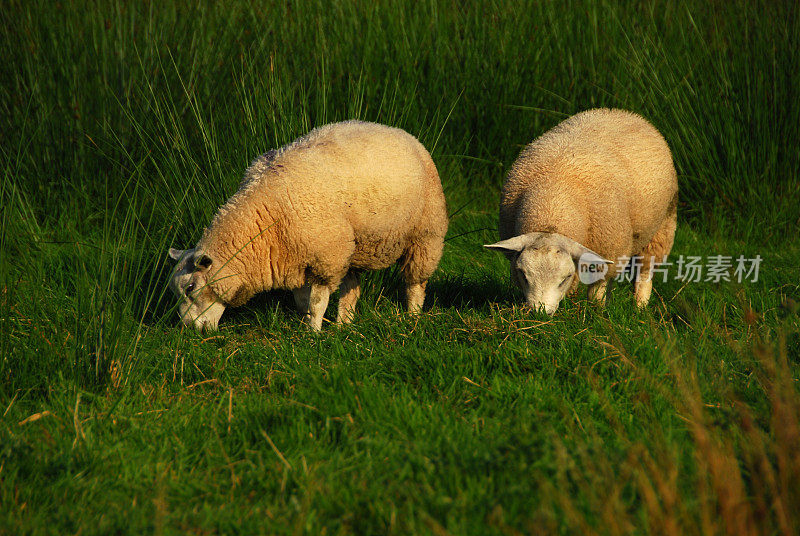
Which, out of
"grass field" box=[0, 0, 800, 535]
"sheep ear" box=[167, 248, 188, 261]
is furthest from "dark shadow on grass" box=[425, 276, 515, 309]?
"sheep ear" box=[167, 248, 188, 261]

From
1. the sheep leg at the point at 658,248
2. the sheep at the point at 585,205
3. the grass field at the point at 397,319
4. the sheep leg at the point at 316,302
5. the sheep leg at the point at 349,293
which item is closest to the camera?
the grass field at the point at 397,319

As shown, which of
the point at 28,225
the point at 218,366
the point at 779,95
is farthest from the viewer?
the point at 779,95

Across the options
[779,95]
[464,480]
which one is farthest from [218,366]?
[779,95]

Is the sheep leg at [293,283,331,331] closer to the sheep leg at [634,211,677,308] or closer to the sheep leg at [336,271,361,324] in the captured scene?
the sheep leg at [336,271,361,324]

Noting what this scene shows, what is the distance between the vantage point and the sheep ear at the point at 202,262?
426 cm

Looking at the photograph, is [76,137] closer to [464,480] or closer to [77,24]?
[77,24]

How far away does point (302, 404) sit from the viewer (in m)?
3.18

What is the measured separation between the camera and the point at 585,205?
4941 millimetres

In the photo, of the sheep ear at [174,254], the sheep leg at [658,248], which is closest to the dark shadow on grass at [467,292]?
the sheep leg at [658,248]

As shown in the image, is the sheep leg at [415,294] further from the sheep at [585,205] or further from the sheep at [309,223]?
the sheep at [585,205]

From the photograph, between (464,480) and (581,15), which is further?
(581,15)

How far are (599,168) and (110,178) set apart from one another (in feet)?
12.8

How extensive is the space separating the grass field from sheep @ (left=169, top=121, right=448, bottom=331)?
25 centimetres

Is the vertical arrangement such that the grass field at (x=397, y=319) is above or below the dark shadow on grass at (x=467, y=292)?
above
